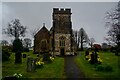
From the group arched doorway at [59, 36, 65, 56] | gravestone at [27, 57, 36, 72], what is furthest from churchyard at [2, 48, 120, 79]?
arched doorway at [59, 36, 65, 56]

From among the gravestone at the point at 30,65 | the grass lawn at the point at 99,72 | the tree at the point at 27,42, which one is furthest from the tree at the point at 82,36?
the gravestone at the point at 30,65

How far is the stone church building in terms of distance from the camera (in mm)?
57531

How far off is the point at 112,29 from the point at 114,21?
9.17ft

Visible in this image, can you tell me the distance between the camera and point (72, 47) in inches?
2264

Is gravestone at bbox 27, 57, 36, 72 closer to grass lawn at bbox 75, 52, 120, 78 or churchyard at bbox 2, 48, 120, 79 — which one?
churchyard at bbox 2, 48, 120, 79

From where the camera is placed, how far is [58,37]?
191 feet

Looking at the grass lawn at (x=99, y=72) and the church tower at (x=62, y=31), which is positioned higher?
the church tower at (x=62, y=31)

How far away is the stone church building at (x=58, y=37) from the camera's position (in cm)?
5753

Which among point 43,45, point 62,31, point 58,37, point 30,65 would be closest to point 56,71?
point 30,65

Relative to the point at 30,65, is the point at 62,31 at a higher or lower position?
higher

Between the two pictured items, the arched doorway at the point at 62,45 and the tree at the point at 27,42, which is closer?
the arched doorway at the point at 62,45

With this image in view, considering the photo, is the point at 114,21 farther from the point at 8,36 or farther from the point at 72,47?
the point at 8,36

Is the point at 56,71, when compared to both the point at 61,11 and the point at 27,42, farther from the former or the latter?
the point at 27,42

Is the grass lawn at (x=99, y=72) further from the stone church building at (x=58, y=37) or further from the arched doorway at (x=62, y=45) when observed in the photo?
the stone church building at (x=58, y=37)
